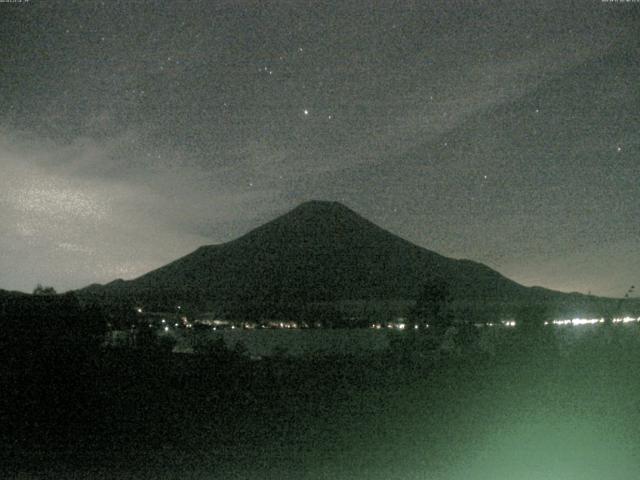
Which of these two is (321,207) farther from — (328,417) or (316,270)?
(328,417)

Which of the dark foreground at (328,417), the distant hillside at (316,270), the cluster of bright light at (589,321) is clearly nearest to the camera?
the dark foreground at (328,417)

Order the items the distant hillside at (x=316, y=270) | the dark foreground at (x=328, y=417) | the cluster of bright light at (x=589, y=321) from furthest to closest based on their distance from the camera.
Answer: the distant hillside at (x=316, y=270) → the cluster of bright light at (x=589, y=321) → the dark foreground at (x=328, y=417)

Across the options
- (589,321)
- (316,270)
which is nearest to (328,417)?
(589,321)

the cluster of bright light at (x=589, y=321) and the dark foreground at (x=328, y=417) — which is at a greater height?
the cluster of bright light at (x=589, y=321)

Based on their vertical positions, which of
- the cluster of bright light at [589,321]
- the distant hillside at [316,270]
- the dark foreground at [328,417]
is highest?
the distant hillside at [316,270]

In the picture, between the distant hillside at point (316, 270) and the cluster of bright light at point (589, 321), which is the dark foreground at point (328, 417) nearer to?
the cluster of bright light at point (589, 321)

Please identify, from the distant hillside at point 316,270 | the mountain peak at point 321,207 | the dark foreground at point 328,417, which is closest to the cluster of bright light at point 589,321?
the dark foreground at point 328,417

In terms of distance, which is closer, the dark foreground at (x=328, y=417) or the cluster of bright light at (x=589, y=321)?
the dark foreground at (x=328, y=417)
